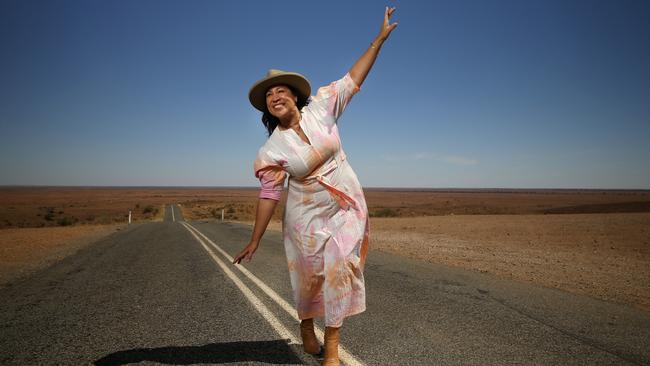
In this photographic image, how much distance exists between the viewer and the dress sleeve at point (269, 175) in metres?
2.28

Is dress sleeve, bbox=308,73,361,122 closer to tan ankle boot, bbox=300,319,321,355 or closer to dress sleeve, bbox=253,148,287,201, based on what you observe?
dress sleeve, bbox=253,148,287,201

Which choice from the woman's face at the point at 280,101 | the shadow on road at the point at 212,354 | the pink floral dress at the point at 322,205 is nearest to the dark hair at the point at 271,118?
the woman's face at the point at 280,101

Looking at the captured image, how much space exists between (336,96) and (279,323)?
7.30ft

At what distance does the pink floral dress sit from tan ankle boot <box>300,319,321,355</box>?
0.90ft

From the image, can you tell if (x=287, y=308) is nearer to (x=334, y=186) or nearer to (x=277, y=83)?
(x=334, y=186)

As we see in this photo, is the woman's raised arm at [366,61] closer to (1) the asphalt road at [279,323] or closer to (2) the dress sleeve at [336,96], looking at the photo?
(2) the dress sleeve at [336,96]

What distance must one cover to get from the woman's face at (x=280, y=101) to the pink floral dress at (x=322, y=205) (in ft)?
0.43

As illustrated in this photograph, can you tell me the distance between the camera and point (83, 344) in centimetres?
294

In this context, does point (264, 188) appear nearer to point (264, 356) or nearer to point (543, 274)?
point (264, 356)

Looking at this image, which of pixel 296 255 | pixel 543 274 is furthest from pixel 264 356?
pixel 543 274

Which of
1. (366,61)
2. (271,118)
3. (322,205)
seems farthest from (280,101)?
(322,205)

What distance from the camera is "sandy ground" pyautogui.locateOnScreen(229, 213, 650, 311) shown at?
5.97 m

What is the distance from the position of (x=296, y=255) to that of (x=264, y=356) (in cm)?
90

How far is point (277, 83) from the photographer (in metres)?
2.43
